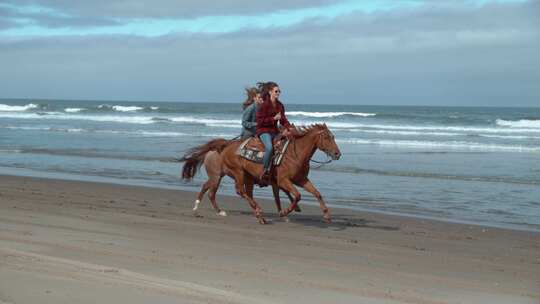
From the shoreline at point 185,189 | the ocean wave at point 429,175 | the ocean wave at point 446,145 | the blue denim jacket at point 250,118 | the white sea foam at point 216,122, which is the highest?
the blue denim jacket at point 250,118

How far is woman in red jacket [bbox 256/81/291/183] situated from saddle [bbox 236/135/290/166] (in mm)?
92

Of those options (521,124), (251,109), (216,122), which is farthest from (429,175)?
(521,124)

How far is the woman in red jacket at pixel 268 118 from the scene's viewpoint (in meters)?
11.5

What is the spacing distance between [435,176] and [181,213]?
9.37 m

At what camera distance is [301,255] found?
8641 mm

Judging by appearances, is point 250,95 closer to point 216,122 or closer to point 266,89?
point 266,89

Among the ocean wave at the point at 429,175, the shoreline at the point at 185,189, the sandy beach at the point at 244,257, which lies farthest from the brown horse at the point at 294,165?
the ocean wave at the point at 429,175

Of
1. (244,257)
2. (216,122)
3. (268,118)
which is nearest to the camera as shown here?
(244,257)

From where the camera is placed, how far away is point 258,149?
1187 centimetres

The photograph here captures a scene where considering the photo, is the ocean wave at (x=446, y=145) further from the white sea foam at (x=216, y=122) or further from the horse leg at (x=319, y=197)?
the horse leg at (x=319, y=197)

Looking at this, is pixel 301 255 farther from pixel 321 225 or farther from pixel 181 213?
pixel 181 213

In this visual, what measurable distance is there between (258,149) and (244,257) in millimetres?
3754

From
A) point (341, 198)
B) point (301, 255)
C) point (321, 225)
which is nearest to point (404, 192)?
point (341, 198)

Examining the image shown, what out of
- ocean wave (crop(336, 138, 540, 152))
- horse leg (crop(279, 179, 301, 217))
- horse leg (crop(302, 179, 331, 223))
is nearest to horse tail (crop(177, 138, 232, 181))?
horse leg (crop(279, 179, 301, 217))
